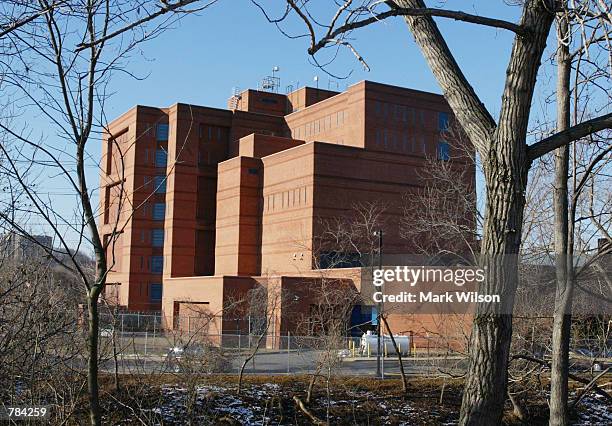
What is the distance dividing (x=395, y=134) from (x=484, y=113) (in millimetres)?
55326

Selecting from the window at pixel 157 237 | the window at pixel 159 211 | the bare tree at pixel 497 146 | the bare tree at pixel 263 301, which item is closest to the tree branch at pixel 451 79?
the bare tree at pixel 497 146

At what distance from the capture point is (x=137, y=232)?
224 ft

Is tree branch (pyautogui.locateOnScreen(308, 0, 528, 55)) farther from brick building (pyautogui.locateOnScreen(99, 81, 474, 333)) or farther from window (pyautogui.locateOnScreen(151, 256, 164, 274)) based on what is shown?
window (pyautogui.locateOnScreen(151, 256, 164, 274))

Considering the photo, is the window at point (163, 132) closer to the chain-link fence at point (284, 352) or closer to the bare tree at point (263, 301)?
the chain-link fence at point (284, 352)

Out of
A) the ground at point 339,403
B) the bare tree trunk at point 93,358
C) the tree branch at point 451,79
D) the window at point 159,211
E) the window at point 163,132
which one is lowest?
the ground at point 339,403

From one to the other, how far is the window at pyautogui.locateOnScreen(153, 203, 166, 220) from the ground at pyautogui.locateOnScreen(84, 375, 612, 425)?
47943mm

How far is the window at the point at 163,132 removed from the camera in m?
68.1

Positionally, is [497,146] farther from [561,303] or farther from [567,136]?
[561,303]

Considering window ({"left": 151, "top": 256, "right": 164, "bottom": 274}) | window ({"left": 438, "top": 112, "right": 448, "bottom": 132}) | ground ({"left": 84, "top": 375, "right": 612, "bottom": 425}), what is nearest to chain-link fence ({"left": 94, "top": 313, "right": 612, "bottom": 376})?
ground ({"left": 84, "top": 375, "right": 612, "bottom": 425})

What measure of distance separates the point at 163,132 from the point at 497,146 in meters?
66.3

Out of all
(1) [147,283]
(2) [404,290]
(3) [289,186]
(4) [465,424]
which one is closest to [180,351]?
(4) [465,424]

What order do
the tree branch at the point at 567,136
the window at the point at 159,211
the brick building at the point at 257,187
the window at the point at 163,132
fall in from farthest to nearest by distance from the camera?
the window at the point at 159,211, the window at the point at 163,132, the brick building at the point at 257,187, the tree branch at the point at 567,136

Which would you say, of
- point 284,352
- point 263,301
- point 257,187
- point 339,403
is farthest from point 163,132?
point 339,403

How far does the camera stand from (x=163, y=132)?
6931 cm
